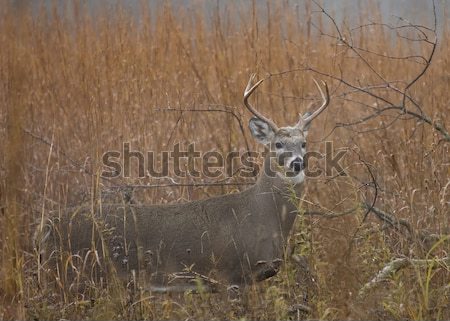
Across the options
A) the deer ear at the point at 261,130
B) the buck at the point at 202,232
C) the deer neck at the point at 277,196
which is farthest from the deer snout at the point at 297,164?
the deer ear at the point at 261,130

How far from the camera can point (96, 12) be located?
7.03 meters

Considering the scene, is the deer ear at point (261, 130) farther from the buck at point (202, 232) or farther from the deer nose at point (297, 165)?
the deer nose at point (297, 165)

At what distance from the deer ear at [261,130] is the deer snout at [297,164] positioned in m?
0.39

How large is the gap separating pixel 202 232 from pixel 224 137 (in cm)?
124

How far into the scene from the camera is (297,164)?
15.5 feet

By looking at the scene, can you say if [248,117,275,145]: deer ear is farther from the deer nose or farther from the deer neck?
the deer nose

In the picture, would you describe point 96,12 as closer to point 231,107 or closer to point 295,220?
point 231,107

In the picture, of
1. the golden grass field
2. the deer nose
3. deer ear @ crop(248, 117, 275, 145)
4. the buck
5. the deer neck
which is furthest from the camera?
deer ear @ crop(248, 117, 275, 145)

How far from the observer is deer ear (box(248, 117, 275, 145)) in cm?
509

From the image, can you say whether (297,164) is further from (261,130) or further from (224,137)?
(224,137)

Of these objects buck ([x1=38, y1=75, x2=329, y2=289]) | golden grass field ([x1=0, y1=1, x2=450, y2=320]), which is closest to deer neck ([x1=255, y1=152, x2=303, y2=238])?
buck ([x1=38, y1=75, x2=329, y2=289])

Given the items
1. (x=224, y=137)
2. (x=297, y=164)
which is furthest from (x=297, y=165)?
(x=224, y=137)

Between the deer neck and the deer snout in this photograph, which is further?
the deer neck

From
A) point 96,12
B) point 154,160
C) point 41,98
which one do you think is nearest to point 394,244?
point 154,160
